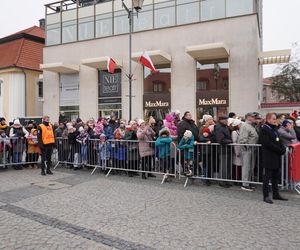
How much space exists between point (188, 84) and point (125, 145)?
1183 centimetres

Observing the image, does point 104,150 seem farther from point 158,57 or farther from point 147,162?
point 158,57

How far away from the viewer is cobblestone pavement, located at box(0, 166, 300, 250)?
441 cm

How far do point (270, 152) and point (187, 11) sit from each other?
16.3m

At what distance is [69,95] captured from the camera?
25.7 meters

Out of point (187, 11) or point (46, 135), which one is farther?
point (187, 11)

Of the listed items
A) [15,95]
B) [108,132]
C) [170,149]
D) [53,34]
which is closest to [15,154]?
[108,132]

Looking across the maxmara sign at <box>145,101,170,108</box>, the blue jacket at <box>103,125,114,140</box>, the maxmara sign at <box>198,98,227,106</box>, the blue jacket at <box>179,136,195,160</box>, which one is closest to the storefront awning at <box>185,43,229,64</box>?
the maxmara sign at <box>198,98,227,106</box>

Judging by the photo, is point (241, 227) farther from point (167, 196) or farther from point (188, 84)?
point (188, 84)

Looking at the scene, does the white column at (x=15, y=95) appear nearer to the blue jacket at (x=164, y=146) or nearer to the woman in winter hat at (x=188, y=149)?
the blue jacket at (x=164, y=146)

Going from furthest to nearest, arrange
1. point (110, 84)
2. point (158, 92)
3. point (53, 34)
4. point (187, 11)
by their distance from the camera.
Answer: point (53, 34) → point (110, 84) → point (158, 92) → point (187, 11)

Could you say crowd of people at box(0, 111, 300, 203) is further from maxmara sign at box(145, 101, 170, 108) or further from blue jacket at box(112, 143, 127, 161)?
maxmara sign at box(145, 101, 170, 108)

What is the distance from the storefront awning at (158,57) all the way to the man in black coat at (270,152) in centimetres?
1373

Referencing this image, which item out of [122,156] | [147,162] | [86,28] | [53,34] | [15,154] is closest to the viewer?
[147,162]

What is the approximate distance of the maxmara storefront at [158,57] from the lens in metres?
18.8
